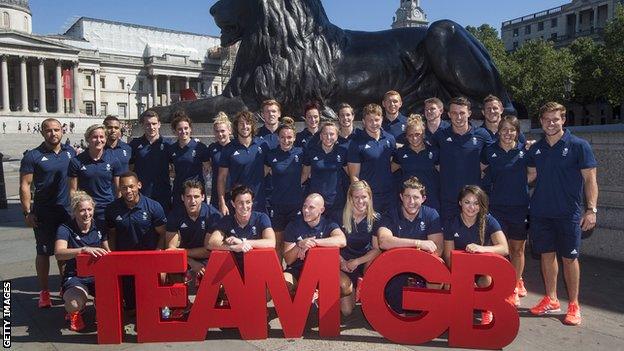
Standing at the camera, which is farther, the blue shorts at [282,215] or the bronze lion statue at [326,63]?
the bronze lion statue at [326,63]

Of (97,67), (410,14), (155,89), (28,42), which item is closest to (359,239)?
(28,42)

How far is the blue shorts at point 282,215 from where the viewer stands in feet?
18.7

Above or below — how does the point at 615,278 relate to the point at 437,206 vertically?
below

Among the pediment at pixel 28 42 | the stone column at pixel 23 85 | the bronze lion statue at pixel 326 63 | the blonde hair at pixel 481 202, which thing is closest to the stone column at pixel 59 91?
the pediment at pixel 28 42

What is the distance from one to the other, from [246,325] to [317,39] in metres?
5.95

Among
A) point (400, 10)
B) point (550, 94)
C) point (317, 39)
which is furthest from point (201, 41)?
point (317, 39)

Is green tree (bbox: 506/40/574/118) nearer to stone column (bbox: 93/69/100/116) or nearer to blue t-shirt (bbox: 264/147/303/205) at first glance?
blue t-shirt (bbox: 264/147/303/205)

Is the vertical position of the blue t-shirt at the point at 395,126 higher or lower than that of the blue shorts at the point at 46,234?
higher

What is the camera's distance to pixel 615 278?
605cm

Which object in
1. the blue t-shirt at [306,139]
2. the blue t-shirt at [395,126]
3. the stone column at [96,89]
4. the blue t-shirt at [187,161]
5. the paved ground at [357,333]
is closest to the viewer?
the paved ground at [357,333]

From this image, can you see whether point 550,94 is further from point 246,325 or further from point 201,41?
point 201,41

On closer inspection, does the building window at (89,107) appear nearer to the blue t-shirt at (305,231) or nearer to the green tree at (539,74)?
the green tree at (539,74)

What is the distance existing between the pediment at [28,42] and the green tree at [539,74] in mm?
59998

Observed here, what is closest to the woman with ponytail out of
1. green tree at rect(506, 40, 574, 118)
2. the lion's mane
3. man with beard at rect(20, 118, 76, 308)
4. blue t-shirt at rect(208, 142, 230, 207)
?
blue t-shirt at rect(208, 142, 230, 207)
